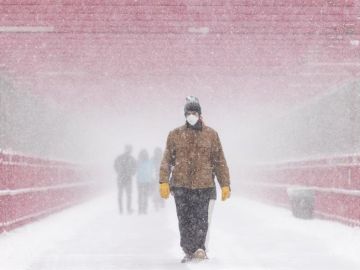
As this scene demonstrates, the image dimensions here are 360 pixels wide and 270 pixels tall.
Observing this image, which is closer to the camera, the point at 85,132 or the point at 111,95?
the point at 111,95

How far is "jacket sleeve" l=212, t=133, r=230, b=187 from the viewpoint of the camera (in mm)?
9570

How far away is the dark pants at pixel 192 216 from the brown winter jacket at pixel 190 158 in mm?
105

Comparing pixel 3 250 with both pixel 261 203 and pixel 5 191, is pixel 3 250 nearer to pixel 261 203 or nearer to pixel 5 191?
pixel 5 191

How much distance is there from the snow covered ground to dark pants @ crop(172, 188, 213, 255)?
9.8 inches

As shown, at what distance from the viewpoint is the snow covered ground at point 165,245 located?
9438mm

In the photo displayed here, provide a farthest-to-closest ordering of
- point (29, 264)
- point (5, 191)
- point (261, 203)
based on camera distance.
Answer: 1. point (261, 203)
2. point (5, 191)
3. point (29, 264)

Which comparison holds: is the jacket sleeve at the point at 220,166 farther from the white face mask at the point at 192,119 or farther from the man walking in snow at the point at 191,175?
the white face mask at the point at 192,119

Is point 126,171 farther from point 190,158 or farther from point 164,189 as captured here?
point 164,189

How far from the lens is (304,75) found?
70.4ft

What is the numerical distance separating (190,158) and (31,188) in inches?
327

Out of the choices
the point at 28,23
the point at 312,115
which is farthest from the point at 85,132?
the point at 28,23

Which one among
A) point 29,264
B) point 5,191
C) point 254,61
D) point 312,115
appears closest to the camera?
point 29,264

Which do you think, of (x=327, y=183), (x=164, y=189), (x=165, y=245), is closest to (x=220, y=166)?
(x=164, y=189)

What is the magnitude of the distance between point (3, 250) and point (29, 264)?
5.90 feet
